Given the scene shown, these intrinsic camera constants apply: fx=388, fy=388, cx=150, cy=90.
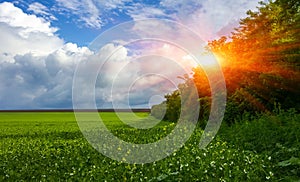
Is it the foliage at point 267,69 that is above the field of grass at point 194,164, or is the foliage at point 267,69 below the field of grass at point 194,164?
above

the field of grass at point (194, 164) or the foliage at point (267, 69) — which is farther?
the foliage at point (267, 69)

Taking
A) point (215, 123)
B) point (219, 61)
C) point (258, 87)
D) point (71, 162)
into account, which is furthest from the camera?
point (219, 61)

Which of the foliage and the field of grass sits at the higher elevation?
the foliage

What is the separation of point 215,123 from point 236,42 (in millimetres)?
7754

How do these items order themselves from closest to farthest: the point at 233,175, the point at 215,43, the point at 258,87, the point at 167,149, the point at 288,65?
the point at 233,175
the point at 167,149
the point at 288,65
the point at 258,87
the point at 215,43

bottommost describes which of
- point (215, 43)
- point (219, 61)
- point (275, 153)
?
point (275, 153)

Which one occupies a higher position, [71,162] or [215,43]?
[215,43]

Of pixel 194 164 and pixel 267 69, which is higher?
pixel 267 69

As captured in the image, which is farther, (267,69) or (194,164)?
(267,69)

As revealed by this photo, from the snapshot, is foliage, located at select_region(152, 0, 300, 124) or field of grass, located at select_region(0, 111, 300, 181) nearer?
field of grass, located at select_region(0, 111, 300, 181)

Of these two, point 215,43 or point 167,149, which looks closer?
point 167,149

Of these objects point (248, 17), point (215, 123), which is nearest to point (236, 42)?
point (248, 17)

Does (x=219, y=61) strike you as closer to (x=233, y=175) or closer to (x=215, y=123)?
(x=215, y=123)

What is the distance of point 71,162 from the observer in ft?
37.8
